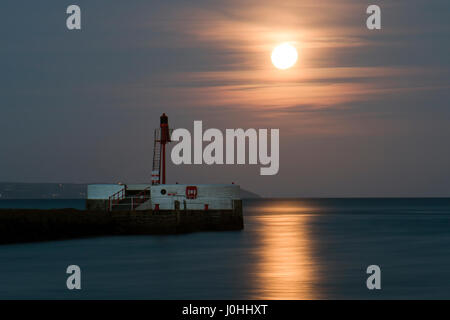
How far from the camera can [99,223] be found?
46375 mm

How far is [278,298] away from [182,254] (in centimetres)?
1598

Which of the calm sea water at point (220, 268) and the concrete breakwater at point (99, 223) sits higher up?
the concrete breakwater at point (99, 223)

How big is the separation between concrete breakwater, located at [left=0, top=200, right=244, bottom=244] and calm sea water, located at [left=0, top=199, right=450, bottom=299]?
0.77m

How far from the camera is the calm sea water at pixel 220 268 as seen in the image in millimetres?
26453

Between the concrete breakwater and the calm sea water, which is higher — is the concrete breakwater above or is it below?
above

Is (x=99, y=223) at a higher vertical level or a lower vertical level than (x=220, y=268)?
higher

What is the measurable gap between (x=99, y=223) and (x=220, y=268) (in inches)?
575

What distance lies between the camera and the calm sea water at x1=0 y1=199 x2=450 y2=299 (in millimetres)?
26453

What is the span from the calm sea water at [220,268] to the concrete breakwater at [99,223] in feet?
2.53

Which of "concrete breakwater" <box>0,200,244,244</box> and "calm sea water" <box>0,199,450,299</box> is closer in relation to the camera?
"calm sea water" <box>0,199,450,299</box>
